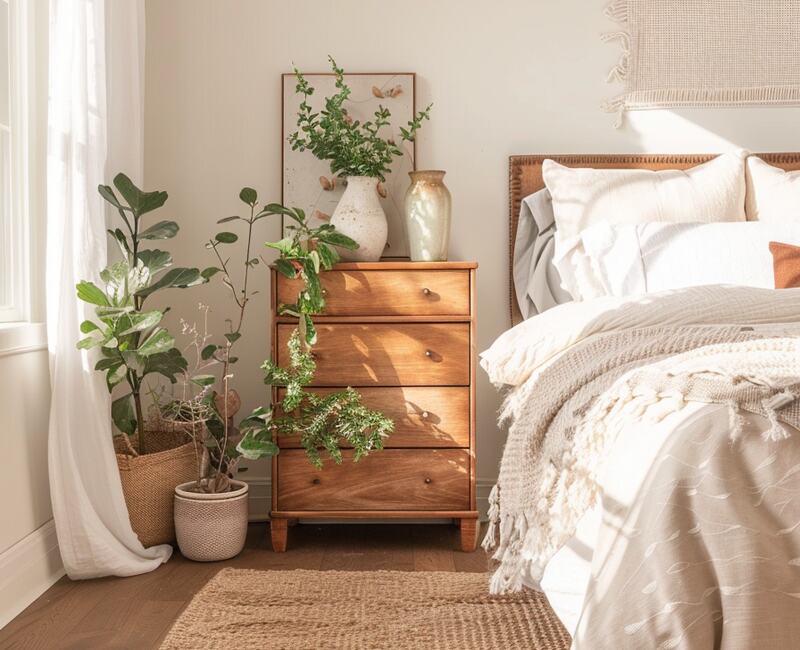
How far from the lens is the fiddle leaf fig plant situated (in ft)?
7.18

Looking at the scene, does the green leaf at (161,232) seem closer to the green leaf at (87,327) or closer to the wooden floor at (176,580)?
the green leaf at (87,327)

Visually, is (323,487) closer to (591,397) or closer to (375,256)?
(375,256)

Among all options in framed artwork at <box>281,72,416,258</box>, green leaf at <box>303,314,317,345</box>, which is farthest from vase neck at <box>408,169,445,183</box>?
green leaf at <box>303,314,317,345</box>

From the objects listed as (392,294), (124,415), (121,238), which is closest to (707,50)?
(392,294)

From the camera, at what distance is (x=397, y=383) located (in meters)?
2.49

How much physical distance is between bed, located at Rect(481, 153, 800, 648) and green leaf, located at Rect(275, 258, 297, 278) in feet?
3.26

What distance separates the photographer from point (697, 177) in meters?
2.78

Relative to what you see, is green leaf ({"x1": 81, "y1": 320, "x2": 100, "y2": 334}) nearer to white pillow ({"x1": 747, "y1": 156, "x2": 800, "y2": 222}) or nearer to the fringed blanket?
the fringed blanket

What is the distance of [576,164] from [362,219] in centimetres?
83

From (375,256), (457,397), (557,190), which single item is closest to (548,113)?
(557,190)

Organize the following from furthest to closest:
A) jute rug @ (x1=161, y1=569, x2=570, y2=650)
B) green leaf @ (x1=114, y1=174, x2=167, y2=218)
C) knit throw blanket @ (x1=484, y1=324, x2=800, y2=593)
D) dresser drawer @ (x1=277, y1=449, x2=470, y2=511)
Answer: dresser drawer @ (x1=277, y1=449, x2=470, y2=511) < green leaf @ (x1=114, y1=174, x2=167, y2=218) < jute rug @ (x1=161, y1=569, x2=570, y2=650) < knit throw blanket @ (x1=484, y1=324, x2=800, y2=593)

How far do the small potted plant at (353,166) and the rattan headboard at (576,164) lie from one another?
417 mm

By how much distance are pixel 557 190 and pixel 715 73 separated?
77 centimetres

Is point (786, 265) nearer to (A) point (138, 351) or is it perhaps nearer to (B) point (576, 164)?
(B) point (576, 164)
